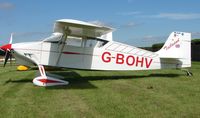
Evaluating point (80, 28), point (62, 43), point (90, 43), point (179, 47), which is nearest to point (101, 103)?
point (80, 28)

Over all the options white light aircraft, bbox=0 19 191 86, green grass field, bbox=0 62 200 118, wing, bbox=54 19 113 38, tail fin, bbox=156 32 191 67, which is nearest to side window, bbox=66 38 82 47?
white light aircraft, bbox=0 19 191 86

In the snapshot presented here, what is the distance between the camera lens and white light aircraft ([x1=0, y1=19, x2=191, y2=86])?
10.2 meters

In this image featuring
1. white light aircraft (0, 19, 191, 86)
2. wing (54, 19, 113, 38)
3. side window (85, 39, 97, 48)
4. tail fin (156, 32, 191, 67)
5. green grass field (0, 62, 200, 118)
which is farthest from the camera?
tail fin (156, 32, 191, 67)

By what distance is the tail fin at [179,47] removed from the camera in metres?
12.4

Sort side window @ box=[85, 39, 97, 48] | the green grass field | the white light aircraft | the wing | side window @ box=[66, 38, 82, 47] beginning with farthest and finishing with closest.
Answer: side window @ box=[85, 39, 97, 48], side window @ box=[66, 38, 82, 47], the white light aircraft, the wing, the green grass field

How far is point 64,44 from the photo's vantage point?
34.9ft

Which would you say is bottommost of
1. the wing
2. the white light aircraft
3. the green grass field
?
the green grass field

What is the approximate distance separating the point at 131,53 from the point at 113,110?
6181mm

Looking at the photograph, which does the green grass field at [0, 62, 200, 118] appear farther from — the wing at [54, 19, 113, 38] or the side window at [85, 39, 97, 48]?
A: the side window at [85, 39, 97, 48]

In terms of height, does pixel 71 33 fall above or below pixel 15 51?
above

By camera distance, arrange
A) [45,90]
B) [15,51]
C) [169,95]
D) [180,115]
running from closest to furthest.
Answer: [180,115] < [169,95] < [45,90] < [15,51]

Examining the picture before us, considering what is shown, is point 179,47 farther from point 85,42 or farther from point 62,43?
point 62,43

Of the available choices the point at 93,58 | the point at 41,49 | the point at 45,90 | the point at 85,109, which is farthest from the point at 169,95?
the point at 41,49

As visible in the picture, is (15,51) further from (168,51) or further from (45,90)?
(168,51)
